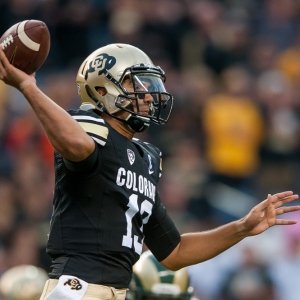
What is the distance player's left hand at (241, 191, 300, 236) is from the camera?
3.96m

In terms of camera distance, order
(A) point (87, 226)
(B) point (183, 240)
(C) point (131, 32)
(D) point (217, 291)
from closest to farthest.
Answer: (A) point (87, 226) < (B) point (183, 240) < (D) point (217, 291) < (C) point (131, 32)

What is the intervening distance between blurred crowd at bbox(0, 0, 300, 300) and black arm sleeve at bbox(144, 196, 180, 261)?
2.95 metres

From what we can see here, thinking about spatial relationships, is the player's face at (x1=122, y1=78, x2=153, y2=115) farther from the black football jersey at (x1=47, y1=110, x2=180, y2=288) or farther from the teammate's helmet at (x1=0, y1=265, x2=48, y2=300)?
the teammate's helmet at (x1=0, y1=265, x2=48, y2=300)

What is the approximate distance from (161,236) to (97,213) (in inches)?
26.2

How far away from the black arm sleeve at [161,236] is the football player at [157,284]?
0.46m

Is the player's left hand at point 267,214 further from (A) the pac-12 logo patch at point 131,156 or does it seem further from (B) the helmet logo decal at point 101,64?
(B) the helmet logo decal at point 101,64

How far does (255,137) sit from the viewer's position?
929 cm

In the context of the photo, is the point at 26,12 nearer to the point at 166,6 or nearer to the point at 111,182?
the point at 166,6

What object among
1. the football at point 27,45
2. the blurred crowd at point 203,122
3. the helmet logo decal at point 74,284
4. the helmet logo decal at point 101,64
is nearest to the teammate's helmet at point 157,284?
the helmet logo decal at point 74,284

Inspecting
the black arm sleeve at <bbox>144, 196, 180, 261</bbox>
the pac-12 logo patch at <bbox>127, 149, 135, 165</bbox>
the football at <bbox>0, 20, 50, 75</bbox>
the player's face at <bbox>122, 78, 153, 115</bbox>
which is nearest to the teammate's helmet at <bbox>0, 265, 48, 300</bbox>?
the black arm sleeve at <bbox>144, 196, 180, 261</bbox>

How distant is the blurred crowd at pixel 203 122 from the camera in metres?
7.65

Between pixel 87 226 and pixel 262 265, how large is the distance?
13.8 ft

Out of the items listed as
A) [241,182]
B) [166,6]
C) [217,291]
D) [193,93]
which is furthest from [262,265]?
[166,6]

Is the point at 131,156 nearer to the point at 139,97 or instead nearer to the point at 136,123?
the point at 136,123
